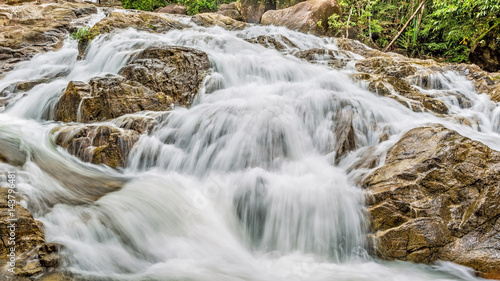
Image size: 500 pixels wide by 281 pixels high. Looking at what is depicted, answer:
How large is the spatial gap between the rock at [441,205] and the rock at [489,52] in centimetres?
723

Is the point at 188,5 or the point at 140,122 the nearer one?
the point at 140,122

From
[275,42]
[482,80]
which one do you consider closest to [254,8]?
[275,42]

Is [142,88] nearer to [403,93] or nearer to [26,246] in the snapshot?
[26,246]

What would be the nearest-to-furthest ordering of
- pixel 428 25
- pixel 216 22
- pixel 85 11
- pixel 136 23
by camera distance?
pixel 136 23
pixel 428 25
pixel 216 22
pixel 85 11

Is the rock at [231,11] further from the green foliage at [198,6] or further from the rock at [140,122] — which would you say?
the rock at [140,122]

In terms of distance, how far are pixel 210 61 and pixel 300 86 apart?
2.16 meters

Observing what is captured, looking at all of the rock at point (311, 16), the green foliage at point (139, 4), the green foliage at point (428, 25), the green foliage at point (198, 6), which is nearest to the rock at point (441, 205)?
the green foliage at point (428, 25)

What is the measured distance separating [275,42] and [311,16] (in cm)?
369

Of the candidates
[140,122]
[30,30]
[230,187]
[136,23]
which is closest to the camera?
[230,187]

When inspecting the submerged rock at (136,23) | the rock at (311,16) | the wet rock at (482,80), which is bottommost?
the wet rock at (482,80)

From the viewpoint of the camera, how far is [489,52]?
8.73m

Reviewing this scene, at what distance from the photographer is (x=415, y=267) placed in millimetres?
2887

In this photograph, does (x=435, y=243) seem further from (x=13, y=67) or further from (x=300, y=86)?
(x=13, y=67)

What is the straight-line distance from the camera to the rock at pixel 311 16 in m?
12.5
